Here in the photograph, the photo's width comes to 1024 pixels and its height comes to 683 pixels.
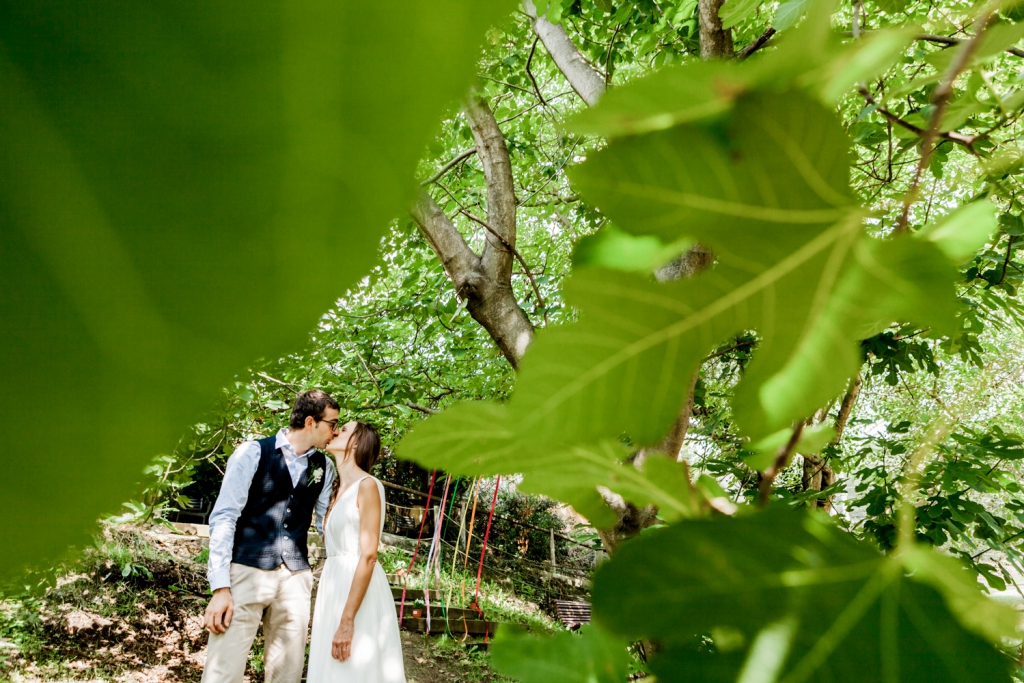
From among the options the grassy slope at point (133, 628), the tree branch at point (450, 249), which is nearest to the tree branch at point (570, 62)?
the tree branch at point (450, 249)

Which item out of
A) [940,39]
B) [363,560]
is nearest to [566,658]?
[940,39]

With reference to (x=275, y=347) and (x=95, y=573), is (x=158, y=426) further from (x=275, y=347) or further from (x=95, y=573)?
(x=95, y=573)

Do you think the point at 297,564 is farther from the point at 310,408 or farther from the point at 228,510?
the point at 310,408

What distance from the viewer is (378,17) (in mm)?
67

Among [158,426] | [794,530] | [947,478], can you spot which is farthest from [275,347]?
[947,478]

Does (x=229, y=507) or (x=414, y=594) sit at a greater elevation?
(x=229, y=507)

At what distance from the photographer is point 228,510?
1.90 meters

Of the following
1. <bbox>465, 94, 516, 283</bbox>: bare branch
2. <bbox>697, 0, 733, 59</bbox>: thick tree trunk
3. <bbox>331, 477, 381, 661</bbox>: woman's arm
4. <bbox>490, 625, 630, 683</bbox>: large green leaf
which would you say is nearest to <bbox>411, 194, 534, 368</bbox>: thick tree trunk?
<bbox>465, 94, 516, 283</bbox>: bare branch

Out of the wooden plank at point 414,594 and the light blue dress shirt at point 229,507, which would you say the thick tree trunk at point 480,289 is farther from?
the wooden plank at point 414,594

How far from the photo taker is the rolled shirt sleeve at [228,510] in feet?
6.13

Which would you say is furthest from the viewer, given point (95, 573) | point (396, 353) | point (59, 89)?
point (396, 353)

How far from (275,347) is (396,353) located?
4.00 metres

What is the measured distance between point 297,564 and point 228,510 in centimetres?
37

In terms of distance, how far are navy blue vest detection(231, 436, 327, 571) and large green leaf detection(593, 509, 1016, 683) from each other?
81.6 inches
